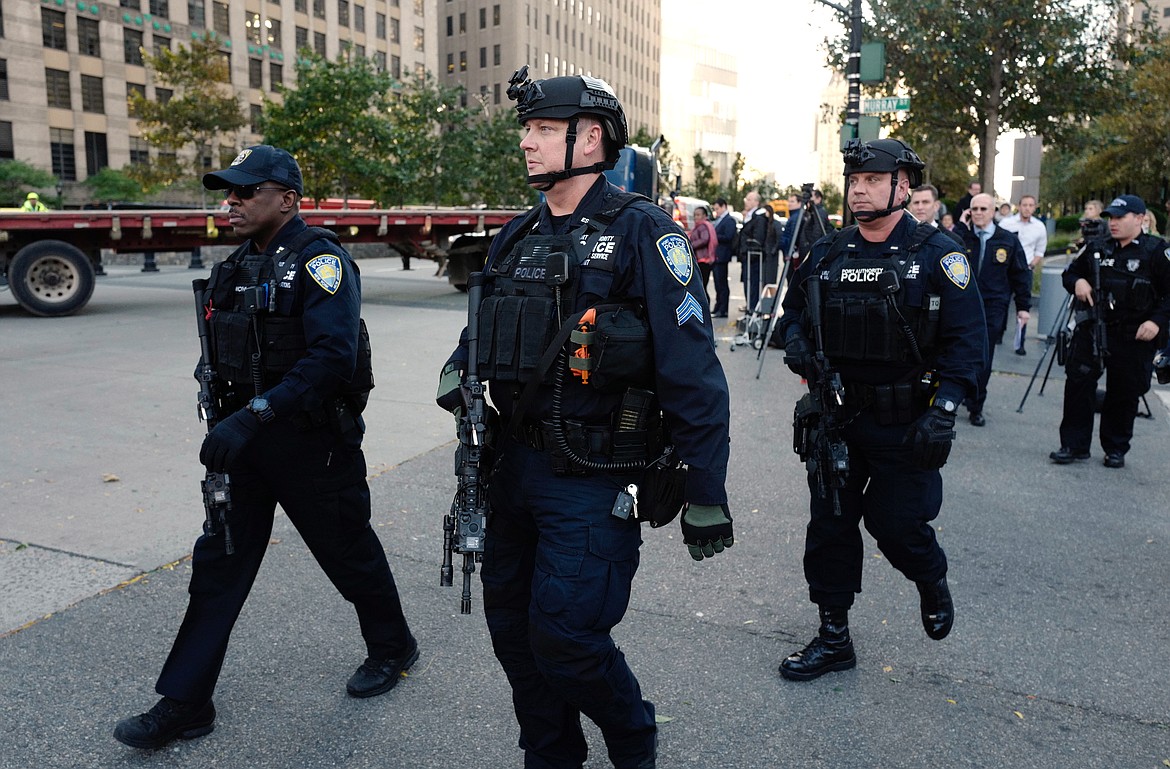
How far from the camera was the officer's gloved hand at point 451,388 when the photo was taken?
9.06ft

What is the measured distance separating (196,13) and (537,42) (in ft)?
151

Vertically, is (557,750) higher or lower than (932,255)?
lower

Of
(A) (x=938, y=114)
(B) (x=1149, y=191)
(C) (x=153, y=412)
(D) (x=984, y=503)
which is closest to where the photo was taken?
(D) (x=984, y=503)

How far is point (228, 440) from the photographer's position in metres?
3.00

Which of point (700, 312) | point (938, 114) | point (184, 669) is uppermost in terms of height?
point (938, 114)

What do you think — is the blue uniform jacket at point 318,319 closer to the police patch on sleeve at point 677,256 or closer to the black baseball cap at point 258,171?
the black baseball cap at point 258,171

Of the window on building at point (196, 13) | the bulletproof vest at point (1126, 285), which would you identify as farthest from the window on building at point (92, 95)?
the bulletproof vest at point (1126, 285)

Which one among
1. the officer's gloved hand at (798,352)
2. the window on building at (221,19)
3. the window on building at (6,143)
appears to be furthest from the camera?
the window on building at (221,19)

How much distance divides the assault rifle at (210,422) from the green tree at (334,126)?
1032 inches

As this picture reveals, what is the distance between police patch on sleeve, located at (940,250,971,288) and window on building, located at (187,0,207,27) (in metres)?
62.7

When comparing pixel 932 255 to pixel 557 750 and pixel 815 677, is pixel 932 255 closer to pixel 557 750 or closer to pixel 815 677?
pixel 815 677

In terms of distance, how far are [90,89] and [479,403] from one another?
5872 centimetres

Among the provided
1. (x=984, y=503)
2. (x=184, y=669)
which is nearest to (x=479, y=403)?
(x=184, y=669)

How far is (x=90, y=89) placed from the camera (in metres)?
53.2
